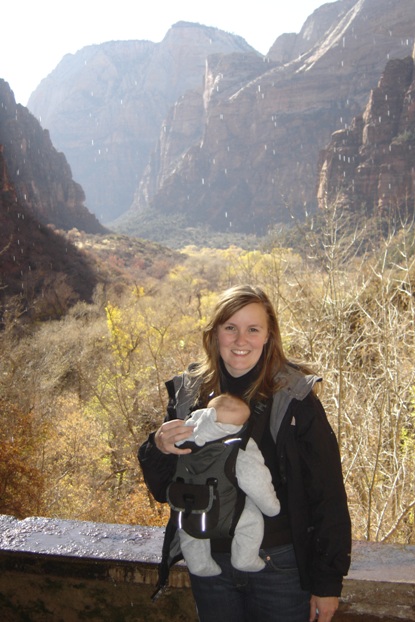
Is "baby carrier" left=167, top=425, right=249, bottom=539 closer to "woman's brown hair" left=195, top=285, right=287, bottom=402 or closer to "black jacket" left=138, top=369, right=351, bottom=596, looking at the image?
"black jacket" left=138, top=369, right=351, bottom=596

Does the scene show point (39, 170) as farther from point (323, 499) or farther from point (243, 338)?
point (323, 499)

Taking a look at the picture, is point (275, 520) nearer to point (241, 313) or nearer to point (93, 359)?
point (241, 313)

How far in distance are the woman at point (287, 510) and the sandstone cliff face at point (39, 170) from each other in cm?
8046

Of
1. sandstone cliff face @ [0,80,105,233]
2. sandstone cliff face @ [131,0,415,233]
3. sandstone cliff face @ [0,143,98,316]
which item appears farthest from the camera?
sandstone cliff face @ [131,0,415,233]

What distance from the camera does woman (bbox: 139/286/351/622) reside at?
5.23 feet

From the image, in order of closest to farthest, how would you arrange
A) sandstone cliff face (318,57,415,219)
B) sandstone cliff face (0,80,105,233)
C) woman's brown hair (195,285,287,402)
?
woman's brown hair (195,285,287,402), sandstone cliff face (318,57,415,219), sandstone cliff face (0,80,105,233)

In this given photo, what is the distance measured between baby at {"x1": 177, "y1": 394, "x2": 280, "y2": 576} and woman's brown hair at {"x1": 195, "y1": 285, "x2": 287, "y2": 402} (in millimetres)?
171

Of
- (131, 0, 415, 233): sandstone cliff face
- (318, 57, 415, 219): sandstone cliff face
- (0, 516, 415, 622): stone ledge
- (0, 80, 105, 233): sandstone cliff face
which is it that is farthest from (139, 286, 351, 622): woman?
(131, 0, 415, 233): sandstone cliff face

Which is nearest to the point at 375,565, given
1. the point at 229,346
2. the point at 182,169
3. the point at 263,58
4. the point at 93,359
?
the point at 229,346

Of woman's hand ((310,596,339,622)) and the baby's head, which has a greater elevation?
the baby's head

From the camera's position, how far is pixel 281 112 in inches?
5871

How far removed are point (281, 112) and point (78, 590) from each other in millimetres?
161212

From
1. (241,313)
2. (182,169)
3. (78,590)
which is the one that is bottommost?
(78,590)

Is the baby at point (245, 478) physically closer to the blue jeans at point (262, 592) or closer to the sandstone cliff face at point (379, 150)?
the blue jeans at point (262, 592)
